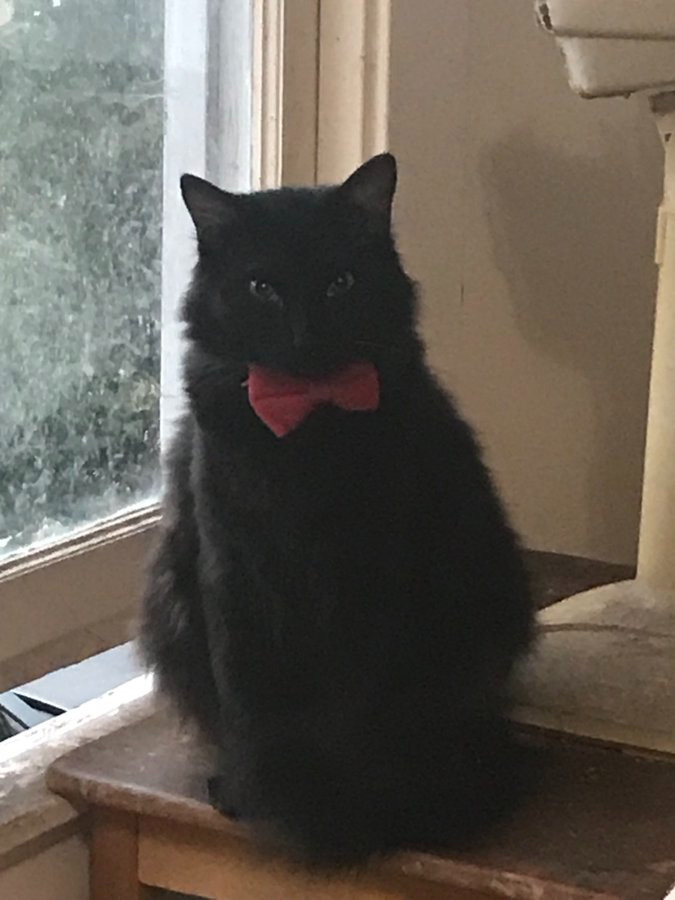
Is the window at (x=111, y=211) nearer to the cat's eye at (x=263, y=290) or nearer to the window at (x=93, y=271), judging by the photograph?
the window at (x=93, y=271)

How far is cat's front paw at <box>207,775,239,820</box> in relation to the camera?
39.9 inches

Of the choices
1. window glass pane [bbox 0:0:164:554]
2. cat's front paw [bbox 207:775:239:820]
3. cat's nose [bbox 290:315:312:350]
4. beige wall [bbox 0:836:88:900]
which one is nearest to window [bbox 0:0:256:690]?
window glass pane [bbox 0:0:164:554]

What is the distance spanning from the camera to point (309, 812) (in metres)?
0.94

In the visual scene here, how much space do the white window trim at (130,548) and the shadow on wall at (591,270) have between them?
23 cm

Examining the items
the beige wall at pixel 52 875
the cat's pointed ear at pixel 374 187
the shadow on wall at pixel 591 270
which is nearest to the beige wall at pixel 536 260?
the shadow on wall at pixel 591 270

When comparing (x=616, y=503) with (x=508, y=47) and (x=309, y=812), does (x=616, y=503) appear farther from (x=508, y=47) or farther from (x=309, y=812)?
(x=309, y=812)

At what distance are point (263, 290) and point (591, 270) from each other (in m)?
0.82

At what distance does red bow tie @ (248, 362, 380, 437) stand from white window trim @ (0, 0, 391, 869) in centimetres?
43

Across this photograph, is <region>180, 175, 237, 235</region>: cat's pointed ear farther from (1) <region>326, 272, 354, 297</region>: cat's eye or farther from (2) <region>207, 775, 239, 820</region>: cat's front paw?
(2) <region>207, 775, 239, 820</region>: cat's front paw

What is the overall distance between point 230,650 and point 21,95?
0.57 meters

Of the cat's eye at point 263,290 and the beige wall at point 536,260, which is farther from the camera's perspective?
the beige wall at point 536,260

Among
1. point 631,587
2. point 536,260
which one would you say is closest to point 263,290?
point 631,587

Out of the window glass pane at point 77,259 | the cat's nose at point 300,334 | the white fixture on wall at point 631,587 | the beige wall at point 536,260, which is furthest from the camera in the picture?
the beige wall at point 536,260

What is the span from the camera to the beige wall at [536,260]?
1.59 metres
